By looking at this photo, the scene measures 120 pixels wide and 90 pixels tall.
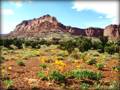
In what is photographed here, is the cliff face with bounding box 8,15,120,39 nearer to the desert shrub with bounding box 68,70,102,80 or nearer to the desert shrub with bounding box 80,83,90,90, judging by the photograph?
the desert shrub with bounding box 68,70,102,80

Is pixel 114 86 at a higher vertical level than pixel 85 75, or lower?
lower

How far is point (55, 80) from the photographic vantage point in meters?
12.0

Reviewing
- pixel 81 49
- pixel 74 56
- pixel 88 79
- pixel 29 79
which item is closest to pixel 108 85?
pixel 88 79

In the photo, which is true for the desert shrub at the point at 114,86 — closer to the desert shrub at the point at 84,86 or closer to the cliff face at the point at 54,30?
the desert shrub at the point at 84,86

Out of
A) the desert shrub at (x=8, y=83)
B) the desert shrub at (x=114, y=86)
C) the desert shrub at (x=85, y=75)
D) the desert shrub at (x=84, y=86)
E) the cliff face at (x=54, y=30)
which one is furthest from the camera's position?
the cliff face at (x=54, y=30)

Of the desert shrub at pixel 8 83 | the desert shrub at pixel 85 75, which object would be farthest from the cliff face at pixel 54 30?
the desert shrub at pixel 8 83

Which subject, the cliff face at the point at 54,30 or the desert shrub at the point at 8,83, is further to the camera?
the cliff face at the point at 54,30

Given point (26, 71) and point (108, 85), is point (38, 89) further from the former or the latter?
point (26, 71)

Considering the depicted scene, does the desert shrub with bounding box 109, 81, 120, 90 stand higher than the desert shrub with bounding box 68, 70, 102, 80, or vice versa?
the desert shrub with bounding box 68, 70, 102, 80

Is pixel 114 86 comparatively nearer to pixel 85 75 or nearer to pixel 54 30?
pixel 85 75

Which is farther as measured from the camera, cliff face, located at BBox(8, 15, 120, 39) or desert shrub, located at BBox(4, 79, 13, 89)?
cliff face, located at BBox(8, 15, 120, 39)

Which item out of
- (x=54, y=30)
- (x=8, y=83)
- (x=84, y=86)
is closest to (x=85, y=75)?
(x=84, y=86)

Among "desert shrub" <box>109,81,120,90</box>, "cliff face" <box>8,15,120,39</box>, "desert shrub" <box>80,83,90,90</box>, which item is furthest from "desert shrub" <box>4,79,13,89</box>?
"cliff face" <box>8,15,120,39</box>

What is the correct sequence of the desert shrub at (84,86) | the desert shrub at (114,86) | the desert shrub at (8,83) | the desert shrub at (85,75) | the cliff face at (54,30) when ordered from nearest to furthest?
the desert shrub at (114,86) < the desert shrub at (8,83) < the desert shrub at (84,86) < the desert shrub at (85,75) < the cliff face at (54,30)
